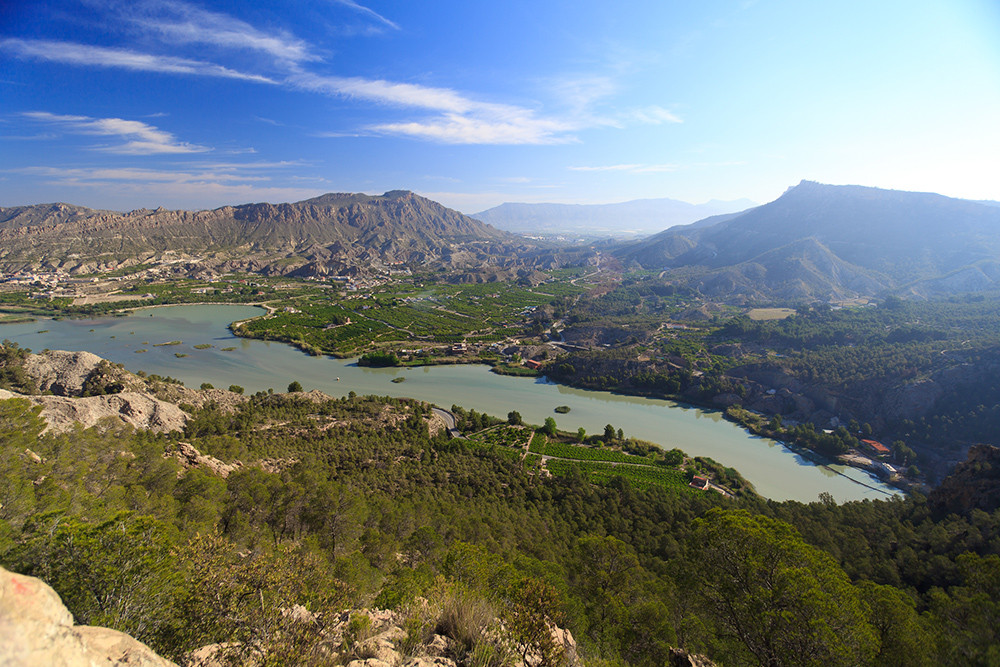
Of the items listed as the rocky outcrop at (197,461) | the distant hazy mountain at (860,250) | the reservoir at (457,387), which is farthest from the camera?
the distant hazy mountain at (860,250)

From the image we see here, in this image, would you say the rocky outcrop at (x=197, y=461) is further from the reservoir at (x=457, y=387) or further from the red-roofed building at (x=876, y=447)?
the red-roofed building at (x=876, y=447)

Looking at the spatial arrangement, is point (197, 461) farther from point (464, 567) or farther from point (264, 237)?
point (264, 237)

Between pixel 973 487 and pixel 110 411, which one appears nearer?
pixel 973 487

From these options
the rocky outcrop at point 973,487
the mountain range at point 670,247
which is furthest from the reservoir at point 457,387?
the mountain range at point 670,247

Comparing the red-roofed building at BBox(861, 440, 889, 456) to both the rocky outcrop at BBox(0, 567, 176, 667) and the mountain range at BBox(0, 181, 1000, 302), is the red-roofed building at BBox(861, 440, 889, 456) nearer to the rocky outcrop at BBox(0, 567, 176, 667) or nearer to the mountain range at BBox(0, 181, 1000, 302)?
the rocky outcrop at BBox(0, 567, 176, 667)

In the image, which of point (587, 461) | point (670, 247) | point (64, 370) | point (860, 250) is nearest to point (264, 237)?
point (64, 370)

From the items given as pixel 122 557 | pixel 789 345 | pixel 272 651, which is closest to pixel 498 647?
pixel 272 651
